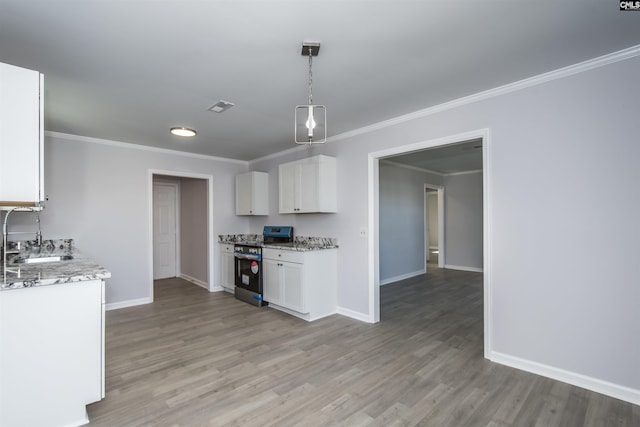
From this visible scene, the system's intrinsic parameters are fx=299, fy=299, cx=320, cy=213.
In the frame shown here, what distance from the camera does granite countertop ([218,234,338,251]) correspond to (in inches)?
159

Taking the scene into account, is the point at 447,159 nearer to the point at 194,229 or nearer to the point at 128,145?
the point at 194,229

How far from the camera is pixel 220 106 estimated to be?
311 cm

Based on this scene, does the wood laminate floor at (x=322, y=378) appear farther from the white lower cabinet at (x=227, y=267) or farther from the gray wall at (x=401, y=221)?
the gray wall at (x=401, y=221)

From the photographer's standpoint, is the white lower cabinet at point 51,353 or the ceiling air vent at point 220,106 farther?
the ceiling air vent at point 220,106

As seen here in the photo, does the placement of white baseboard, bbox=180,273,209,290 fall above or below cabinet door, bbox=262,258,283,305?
below

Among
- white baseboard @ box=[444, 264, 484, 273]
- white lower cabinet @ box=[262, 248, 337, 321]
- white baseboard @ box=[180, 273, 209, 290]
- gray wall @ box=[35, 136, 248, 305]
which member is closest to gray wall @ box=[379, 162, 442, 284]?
white baseboard @ box=[444, 264, 484, 273]

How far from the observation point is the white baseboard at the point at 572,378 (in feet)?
7.02

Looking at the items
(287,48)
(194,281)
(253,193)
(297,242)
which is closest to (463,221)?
(297,242)

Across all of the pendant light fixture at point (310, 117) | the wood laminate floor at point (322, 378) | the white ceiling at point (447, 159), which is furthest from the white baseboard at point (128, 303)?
the white ceiling at point (447, 159)

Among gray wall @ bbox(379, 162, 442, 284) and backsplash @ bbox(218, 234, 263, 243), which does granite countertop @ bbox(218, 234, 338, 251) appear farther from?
gray wall @ bbox(379, 162, 442, 284)

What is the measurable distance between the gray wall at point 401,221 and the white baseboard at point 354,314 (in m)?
1.92

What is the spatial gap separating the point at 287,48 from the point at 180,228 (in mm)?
5947

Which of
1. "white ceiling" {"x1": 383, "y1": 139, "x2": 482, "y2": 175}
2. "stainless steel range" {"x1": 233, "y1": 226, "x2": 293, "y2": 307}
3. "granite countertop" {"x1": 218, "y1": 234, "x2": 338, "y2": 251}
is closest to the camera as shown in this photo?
"granite countertop" {"x1": 218, "y1": 234, "x2": 338, "y2": 251}

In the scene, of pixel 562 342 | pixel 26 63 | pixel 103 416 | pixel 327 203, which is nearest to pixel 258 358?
pixel 103 416
